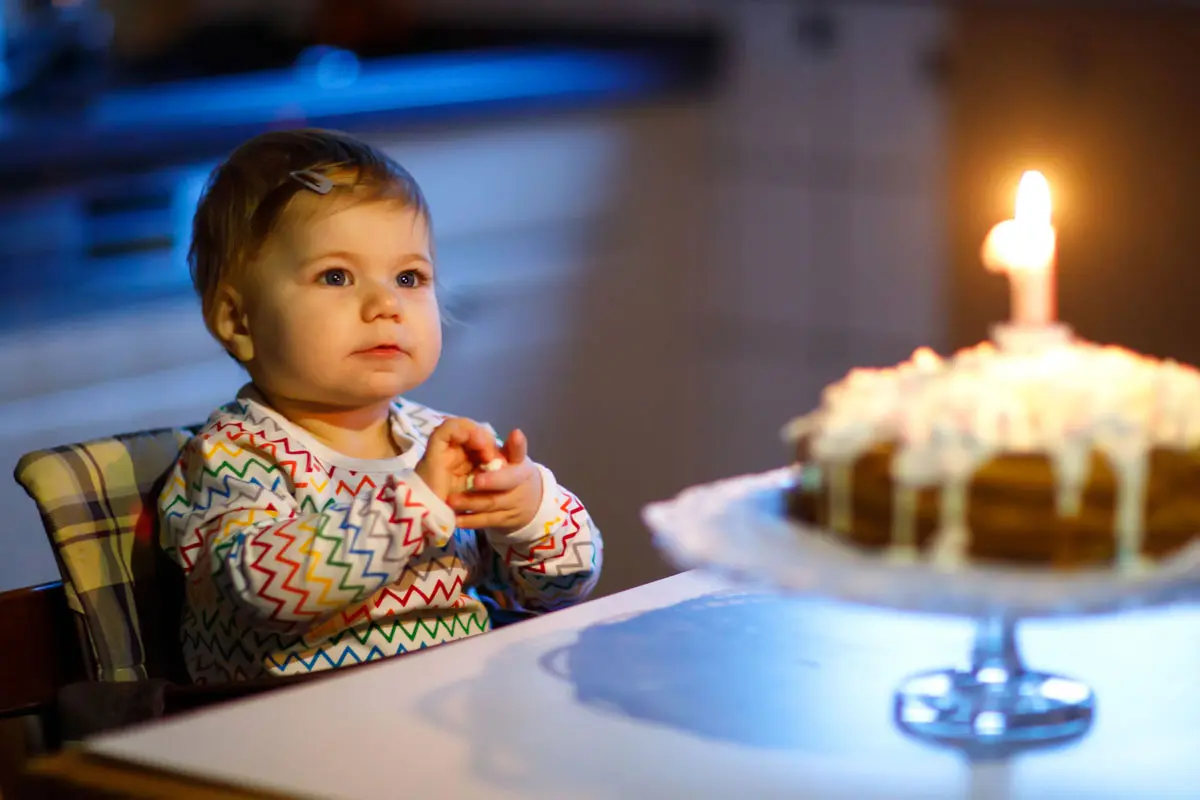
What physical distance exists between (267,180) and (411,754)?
2.03 ft

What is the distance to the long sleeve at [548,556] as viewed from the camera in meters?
1.39

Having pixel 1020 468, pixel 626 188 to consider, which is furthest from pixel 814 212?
pixel 1020 468

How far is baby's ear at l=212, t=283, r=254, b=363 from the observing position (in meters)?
1.43

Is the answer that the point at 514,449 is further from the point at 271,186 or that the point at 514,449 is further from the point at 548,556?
the point at 271,186

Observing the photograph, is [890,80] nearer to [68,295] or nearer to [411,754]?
[68,295]

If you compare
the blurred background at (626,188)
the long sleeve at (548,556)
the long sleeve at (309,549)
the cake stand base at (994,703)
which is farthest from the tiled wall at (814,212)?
the cake stand base at (994,703)

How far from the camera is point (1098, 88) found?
310 cm

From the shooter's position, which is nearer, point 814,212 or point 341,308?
point 341,308

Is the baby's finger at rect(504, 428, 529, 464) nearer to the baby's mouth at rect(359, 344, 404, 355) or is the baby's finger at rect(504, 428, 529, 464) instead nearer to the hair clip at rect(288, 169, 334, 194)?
the baby's mouth at rect(359, 344, 404, 355)

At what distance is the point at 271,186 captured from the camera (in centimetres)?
140

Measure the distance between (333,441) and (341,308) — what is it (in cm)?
13

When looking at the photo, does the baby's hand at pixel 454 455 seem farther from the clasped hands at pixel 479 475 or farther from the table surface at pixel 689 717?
the table surface at pixel 689 717

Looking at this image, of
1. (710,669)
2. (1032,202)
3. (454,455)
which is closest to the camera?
(1032,202)

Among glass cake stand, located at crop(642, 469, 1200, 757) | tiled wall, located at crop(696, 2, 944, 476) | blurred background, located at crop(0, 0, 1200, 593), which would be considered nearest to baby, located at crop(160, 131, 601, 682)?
glass cake stand, located at crop(642, 469, 1200, 757)
